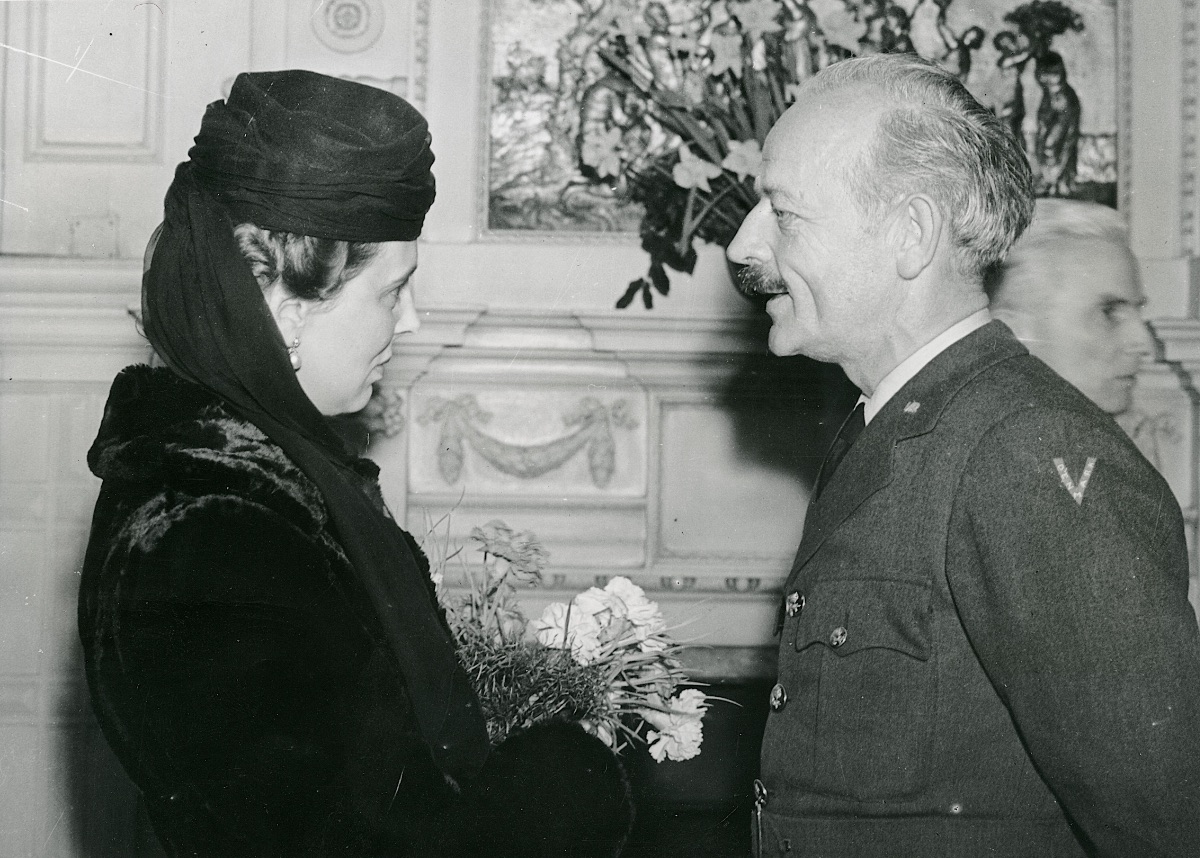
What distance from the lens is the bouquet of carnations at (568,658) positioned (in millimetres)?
1654

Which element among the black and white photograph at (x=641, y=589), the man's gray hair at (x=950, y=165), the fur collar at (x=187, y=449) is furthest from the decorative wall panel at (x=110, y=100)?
the man's gray hair at (x=950, y=165)

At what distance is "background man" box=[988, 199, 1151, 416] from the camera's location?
99.6 inches

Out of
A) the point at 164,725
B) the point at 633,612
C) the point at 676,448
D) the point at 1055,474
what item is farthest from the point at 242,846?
the point at 676,448

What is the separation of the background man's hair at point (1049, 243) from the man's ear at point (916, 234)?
2.71 ft

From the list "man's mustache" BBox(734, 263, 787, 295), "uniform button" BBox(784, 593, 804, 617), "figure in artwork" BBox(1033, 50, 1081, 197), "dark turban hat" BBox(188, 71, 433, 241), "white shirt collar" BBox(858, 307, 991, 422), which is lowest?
"uniform button" BBox(784, 593, 804, 617)


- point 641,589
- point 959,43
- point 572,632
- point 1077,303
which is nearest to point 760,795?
point 572,632

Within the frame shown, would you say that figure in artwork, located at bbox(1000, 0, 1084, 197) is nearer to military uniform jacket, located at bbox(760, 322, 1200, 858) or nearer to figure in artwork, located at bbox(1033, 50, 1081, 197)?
figure in artwork, located at bbox(1033, 50, 1081, 197)

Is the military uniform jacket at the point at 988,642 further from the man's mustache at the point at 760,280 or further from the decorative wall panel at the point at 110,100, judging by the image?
the decorative wall panel at the point at 110,100

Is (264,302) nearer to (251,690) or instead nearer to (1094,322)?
(251,690)

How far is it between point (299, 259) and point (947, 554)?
36.8 inches

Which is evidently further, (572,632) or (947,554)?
(572,632)

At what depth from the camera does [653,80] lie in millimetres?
3260

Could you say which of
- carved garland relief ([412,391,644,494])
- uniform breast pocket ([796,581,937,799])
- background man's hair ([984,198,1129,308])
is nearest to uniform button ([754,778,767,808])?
uniform breast pocket ([796,581,937,799])

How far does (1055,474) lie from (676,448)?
82.7 inches
